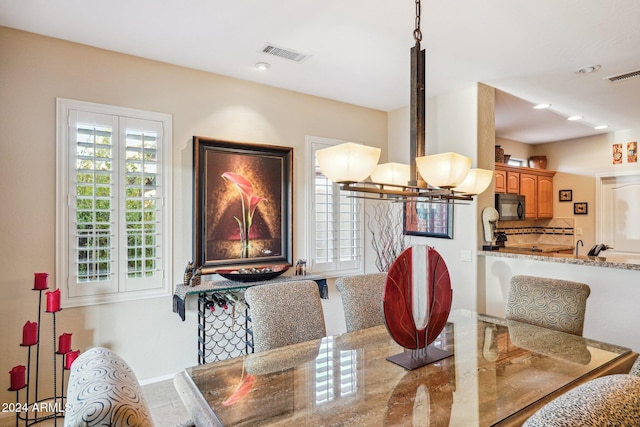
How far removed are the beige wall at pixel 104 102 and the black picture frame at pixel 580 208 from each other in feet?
15.4

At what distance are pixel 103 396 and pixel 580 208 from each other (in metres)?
6.63

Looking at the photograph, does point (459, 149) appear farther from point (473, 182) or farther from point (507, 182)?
point (507, 182)

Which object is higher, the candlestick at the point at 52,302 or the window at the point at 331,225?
the window at the point at 331,225

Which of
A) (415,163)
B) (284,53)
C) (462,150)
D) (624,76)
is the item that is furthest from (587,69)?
(284,53)

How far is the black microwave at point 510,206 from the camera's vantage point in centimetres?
475

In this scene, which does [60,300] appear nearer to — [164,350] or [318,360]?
[164,350]

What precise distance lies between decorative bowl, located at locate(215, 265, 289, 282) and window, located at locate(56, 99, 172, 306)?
1.65 feet

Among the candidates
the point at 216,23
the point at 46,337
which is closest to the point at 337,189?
the point at 216,23

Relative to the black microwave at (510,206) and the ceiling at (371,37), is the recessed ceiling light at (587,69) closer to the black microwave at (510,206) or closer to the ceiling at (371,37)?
the ceiling at (371,37)

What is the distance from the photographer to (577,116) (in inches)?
175

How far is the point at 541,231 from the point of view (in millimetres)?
6055

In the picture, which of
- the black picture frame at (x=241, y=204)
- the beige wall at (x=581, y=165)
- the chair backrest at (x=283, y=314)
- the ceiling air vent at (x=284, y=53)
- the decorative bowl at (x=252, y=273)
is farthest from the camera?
the beige wall at (x=581, y=165)

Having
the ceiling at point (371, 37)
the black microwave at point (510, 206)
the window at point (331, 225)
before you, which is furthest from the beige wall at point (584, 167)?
the window at point (331, 225)

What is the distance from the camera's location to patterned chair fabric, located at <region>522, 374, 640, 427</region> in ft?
2.31
